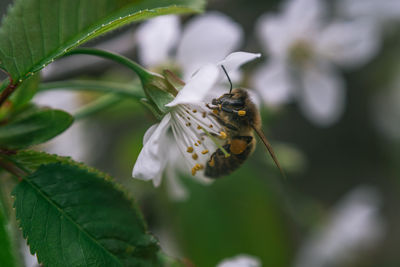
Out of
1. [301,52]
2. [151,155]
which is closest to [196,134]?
[151,155]

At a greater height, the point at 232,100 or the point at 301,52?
the point at 301,52

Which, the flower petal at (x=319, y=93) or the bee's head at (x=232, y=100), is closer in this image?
the bee's head at (x=232, y=100)

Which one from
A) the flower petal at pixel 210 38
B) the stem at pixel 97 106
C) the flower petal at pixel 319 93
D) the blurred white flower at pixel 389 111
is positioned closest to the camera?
the stem at pixel 97 106

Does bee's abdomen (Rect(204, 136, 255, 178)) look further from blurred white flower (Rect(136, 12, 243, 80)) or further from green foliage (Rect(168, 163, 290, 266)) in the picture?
green foliage (Rect(168, 163, 290, 266))

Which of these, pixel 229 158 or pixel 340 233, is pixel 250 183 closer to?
pixel 340 233

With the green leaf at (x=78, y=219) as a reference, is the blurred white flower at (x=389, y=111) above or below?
below

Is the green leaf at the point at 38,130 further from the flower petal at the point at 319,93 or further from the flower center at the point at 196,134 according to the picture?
the flower petal at the point at 319,93

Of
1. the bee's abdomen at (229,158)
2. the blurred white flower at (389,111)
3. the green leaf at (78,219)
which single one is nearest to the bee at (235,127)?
the bee's abdomen at (229,158)
